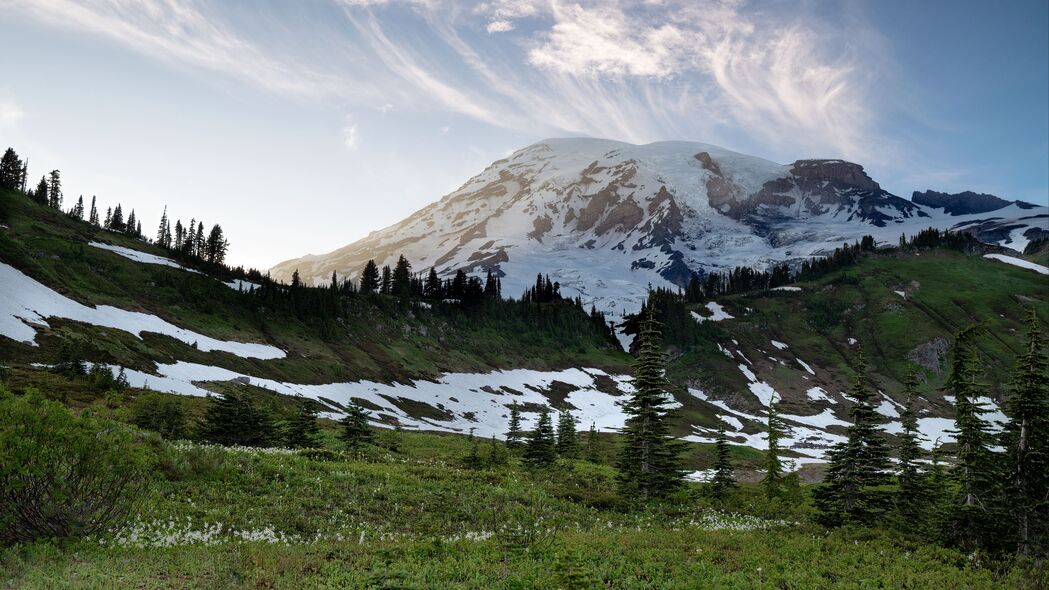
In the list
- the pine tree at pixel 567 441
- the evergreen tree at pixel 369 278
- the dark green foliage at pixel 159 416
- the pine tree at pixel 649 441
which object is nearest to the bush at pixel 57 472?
the dark green foliage at pixel 159 416

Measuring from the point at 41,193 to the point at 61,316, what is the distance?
9991 cm

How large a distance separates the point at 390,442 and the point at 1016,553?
116 feet

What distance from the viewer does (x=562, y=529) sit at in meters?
20.0

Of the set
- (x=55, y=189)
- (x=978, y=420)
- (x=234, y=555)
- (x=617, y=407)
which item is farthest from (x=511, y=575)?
(x=55, y=189)

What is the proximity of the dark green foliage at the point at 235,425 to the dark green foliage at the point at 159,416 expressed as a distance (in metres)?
1.29

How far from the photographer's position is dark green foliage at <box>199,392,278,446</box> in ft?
104

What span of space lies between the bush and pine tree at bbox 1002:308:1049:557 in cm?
2896

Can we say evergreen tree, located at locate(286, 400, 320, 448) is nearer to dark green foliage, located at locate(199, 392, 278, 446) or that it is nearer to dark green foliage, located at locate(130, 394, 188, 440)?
dark green foliage, located at locate(199, 392, 278, 446)

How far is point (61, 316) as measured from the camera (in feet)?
203

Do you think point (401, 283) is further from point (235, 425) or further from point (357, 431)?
point (235, 425)

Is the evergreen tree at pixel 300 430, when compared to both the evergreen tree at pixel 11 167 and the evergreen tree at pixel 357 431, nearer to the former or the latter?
the evergreen tree at pixel 357 431

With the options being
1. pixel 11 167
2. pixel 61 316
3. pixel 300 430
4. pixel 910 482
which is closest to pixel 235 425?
pixel 300 430

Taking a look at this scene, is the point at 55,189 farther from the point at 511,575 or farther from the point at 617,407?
the point at 511,575

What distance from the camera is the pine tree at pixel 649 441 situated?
102 ft
